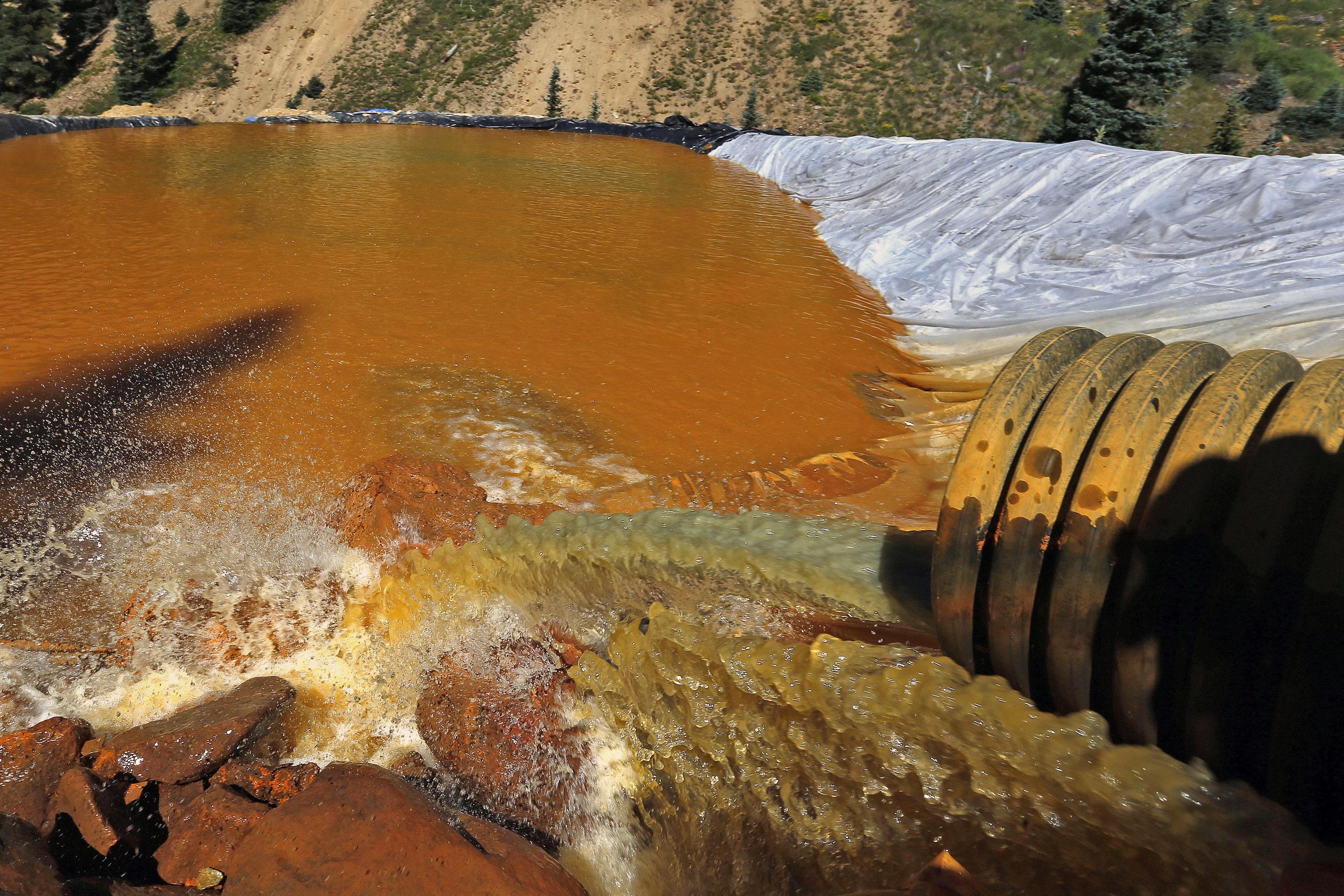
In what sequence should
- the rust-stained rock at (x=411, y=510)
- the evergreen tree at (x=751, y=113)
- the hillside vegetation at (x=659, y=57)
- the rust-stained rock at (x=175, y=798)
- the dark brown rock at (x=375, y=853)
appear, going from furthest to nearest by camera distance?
the evergreen tree at (x=751, y=113)
the hillside vegetation at (x=659, y=57)
the rust-stained rock at (x=411, y=510)
the rust-stained rock at (x=175, y=798)
the dark brown rock at (x=375, y=853)

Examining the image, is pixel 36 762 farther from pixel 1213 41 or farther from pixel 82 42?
pixel 82 42

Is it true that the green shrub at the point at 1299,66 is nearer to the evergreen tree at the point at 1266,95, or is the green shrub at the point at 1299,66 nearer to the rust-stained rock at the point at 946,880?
the evergreen tree at the point at 1266,95

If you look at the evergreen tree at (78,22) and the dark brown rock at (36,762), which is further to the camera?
the evergreen tree at (78,22)

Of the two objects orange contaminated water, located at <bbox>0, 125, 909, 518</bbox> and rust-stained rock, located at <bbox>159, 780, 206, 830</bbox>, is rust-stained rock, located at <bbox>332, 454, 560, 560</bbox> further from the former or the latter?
rust-stained rock, located at <bbox>159, 780, 206, 830</bbox>

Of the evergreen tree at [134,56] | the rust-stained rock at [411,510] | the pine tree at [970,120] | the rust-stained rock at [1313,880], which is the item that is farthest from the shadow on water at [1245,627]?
the evergreen tree at [134,56]

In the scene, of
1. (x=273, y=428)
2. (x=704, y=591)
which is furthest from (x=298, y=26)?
(x=704, y=591)

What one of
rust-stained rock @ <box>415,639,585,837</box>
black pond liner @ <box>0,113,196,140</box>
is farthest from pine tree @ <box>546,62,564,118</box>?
rust-stained rock @ <box>415,639,585,837</box>

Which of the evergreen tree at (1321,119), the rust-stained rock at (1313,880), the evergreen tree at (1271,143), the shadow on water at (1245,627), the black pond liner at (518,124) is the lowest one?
the rust-stained rock at (1313,880)
